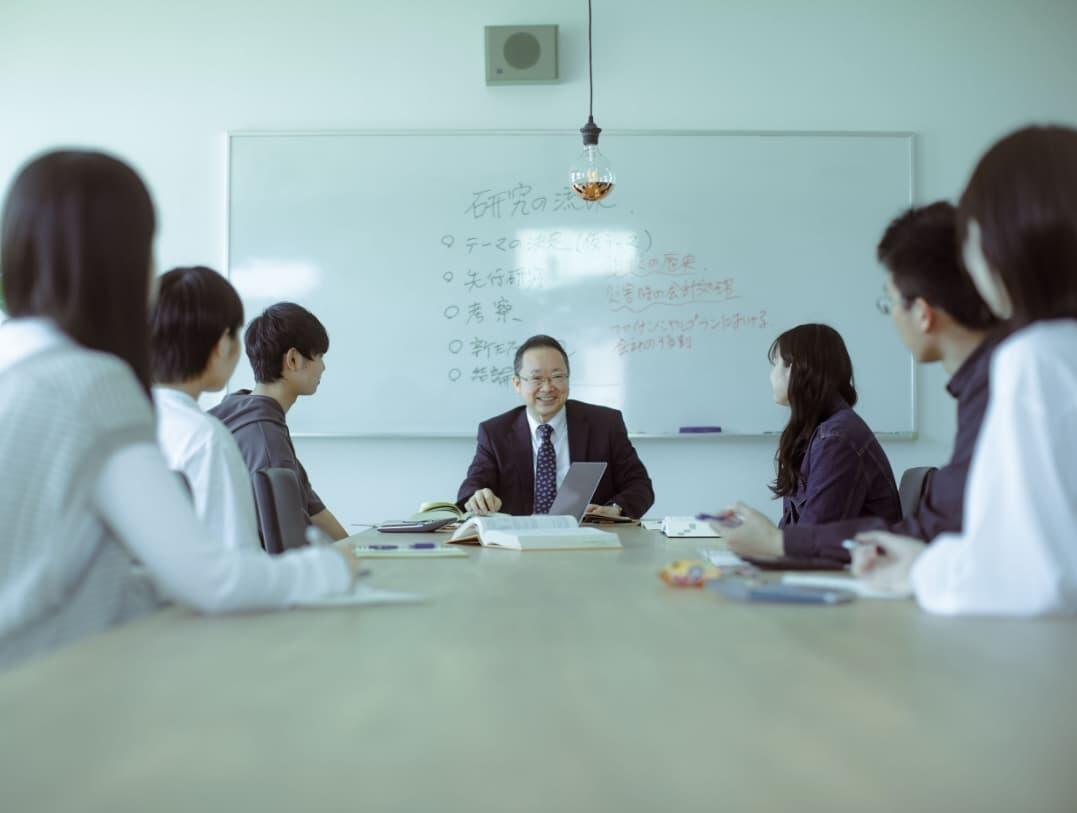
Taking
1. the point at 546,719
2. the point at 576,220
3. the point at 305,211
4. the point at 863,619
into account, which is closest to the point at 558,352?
the point at 576,220

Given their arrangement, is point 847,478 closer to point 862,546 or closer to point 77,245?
point 862,546

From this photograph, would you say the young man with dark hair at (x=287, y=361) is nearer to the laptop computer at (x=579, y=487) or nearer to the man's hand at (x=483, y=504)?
the man's hand at (x=483, y=504)

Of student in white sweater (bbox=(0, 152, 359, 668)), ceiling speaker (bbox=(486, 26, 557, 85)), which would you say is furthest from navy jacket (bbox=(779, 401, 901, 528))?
ceiling speaker (bbox=(486, 26, 557, 85))

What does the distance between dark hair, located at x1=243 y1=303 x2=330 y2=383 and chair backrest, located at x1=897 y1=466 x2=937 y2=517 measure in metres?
1.77

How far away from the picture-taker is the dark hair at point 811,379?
2803 mm

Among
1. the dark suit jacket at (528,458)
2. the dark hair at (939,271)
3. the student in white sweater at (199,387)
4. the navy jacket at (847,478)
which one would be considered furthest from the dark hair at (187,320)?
the dark suit jacket at (528,458)

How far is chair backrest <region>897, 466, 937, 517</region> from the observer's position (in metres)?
2.83

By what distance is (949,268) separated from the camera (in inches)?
→ 70.2

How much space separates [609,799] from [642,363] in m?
3.84

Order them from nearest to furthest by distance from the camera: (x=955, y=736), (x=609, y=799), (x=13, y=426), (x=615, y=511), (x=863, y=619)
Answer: (x=609, y=799)
(x=955, y=736)
(x=13, y=426)
(x=863, y=619)
(x=615, y=511)

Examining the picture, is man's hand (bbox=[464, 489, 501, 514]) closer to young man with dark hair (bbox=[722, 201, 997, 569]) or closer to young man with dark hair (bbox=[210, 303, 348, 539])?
young man with dark hair (bbox=[210, 303, 348, 539])

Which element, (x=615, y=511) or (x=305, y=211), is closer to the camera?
(x=615, y=511)

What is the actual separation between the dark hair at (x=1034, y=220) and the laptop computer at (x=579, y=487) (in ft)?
5.49

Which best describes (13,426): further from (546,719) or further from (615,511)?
(615,511)
